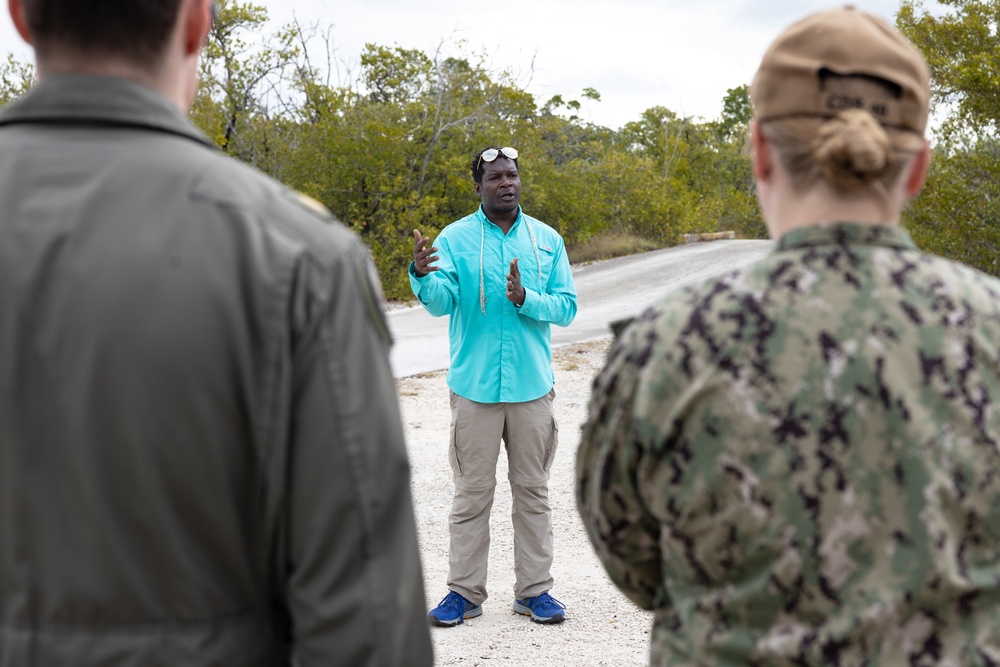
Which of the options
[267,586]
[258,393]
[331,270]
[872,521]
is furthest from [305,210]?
[872,521]

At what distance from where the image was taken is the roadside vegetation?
1395 centimetres

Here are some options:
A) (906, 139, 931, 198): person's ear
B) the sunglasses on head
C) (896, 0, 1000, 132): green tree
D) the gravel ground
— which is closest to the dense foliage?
(896, 0, 1000, 132): green tree

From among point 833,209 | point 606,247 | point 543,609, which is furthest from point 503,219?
point 606,247

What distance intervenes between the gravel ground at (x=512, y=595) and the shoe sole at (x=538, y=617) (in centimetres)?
3

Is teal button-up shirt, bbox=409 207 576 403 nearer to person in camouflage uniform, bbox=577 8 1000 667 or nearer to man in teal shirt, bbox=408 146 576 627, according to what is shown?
man in teal shirt, bbox=408 146 576 627

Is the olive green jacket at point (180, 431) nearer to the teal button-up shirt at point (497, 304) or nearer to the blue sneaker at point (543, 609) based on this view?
the teal button-up shirt at point (497, 304)

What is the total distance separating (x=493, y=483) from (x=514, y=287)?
913 millimetres

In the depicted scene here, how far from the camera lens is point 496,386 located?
470 cm

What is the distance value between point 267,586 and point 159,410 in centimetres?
29

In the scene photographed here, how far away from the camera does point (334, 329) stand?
140cm

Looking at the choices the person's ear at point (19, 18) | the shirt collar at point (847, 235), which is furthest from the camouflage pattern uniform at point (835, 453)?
the person's ear at point (19, 18)

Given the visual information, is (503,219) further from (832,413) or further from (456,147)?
(456,147)

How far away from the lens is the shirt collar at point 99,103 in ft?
4.74

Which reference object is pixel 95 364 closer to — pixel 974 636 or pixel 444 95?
pixel 974 636
